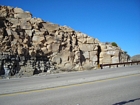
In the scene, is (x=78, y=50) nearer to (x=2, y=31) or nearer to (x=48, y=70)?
(x=48, y=70)

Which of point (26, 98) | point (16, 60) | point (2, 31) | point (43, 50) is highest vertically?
point (2, 31)

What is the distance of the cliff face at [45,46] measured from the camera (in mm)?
27141

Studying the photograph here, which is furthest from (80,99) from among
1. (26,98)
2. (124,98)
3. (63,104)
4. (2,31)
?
(2,31)

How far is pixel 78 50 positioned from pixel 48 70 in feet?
29.7

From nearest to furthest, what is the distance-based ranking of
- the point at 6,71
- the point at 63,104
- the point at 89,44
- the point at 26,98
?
1. the point at 63,104
2. the point at 26,98
3. the point at 6,71
4. the point at 89,44

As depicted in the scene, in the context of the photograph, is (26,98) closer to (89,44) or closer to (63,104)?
(63,104)

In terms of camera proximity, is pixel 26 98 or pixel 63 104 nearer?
pixel 63 104

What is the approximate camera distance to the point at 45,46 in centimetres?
3138

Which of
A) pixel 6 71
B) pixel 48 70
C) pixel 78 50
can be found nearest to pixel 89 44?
pixel 78 50

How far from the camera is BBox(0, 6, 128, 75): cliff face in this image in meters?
27.1

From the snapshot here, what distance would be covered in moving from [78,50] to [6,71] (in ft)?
51.3

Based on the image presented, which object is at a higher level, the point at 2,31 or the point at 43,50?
the point at 2,31

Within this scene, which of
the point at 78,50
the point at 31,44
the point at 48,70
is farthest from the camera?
the point at 78,50

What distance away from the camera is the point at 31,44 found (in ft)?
99.3
